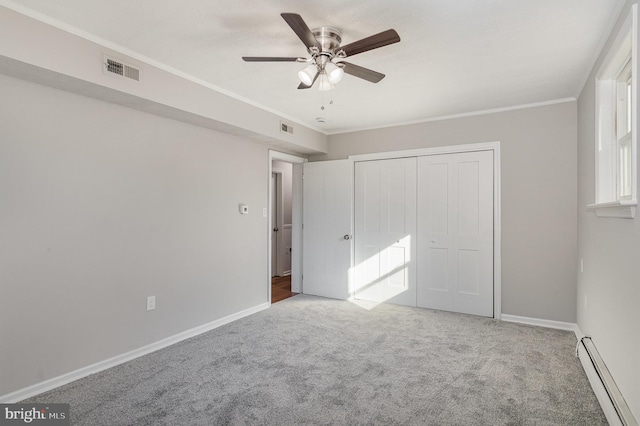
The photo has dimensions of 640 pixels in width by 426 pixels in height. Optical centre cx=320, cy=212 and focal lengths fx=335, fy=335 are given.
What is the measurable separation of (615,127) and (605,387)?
69.1 inches

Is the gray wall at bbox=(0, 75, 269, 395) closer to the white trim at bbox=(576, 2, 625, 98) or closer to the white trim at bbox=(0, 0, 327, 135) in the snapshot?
the white trim at bbox=(0, 0, 327, 135)

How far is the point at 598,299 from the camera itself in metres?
2.52

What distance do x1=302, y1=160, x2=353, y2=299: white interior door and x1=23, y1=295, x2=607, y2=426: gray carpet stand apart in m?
1.31

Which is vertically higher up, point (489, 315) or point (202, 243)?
point (202, 243)

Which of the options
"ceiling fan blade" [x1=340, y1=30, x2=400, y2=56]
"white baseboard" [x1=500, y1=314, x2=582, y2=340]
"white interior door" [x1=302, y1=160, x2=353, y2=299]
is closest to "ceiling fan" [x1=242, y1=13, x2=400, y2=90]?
"ceiling fan blade" [x1=340, y1=30, x2=400, y2=56]

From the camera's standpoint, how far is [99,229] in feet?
8.84

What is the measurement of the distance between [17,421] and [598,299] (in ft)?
13.1

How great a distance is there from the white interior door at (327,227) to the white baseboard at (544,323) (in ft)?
6.71

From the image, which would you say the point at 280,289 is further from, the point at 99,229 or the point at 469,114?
the point at 469,114

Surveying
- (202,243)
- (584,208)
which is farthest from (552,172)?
(202,243)

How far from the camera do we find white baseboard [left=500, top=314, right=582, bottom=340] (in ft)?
11.6

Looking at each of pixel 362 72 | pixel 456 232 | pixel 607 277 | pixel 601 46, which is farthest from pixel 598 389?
pixel 362 72

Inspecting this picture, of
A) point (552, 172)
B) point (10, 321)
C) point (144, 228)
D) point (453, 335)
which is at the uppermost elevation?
point (552, 172)

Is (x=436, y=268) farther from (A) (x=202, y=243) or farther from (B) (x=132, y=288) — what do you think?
(B) (x=132, y=288)
